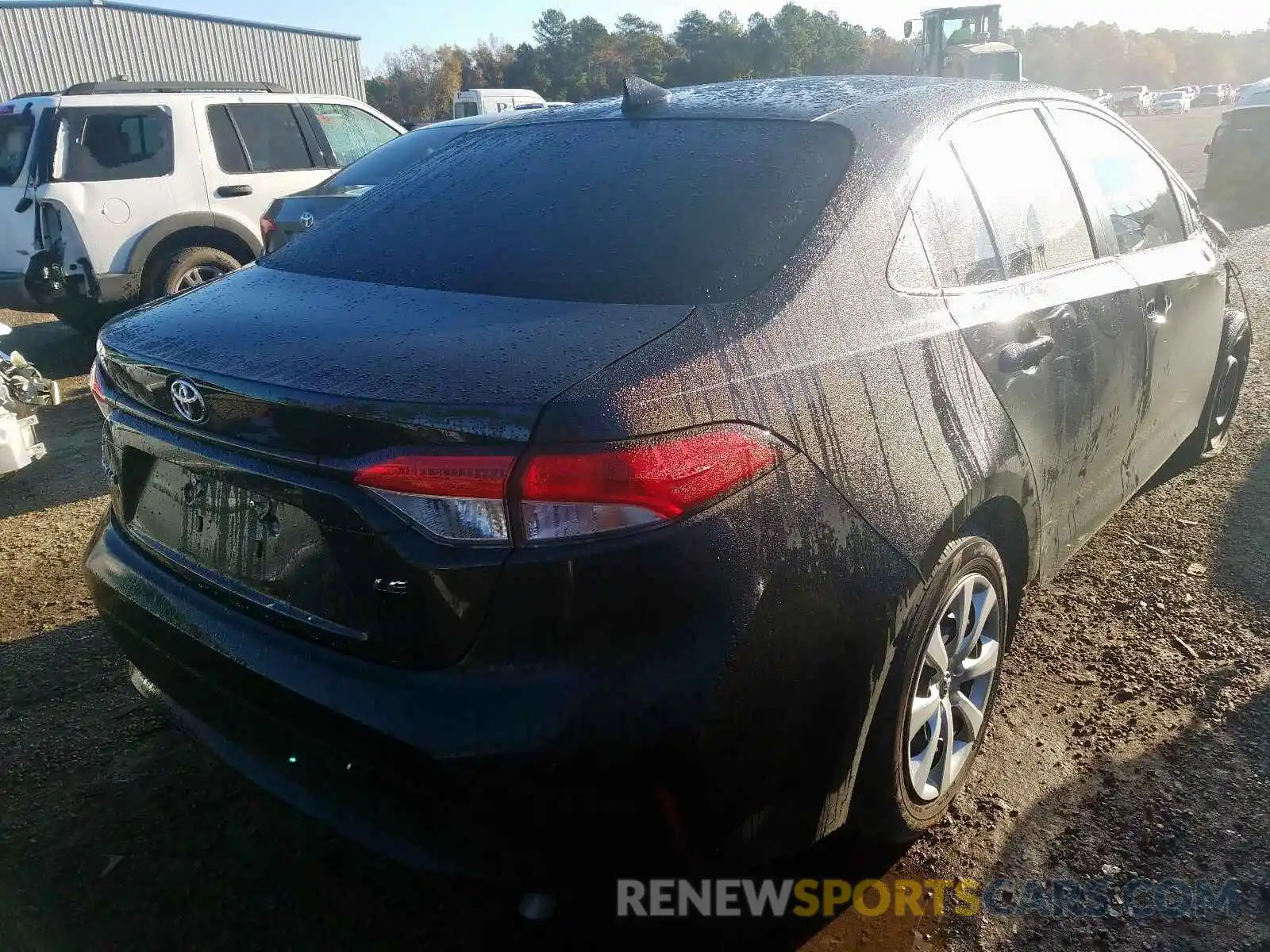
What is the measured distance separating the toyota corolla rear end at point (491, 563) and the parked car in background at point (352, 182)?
4.51 meters

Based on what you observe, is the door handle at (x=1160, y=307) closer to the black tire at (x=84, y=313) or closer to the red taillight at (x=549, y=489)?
the red taillight at (x=549, y=489)

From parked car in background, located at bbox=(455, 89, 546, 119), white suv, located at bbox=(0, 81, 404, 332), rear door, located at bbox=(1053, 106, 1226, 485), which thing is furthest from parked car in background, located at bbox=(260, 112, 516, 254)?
parked car in background, located at bbox=(455, 89, 546, 119)

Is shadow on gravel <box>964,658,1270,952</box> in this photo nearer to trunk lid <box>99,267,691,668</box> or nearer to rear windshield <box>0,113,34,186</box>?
trunk lid <box>99,267,691,668</box>

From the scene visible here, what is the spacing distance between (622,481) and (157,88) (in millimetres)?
7969

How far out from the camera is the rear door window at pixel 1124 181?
10.1 ft

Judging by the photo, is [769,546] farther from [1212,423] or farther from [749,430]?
[1212,423]

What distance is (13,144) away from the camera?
7406mm

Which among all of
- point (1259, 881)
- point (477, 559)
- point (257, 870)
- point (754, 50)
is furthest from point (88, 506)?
point (754, 50)

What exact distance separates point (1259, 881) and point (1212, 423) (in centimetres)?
269

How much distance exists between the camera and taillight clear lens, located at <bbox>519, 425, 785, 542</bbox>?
5.17 feet

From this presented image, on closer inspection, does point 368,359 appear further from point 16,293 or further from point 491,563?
point 16,293

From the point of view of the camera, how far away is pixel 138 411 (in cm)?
206

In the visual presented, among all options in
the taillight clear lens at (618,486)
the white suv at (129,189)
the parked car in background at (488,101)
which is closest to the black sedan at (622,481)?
the taillight clear lens at (618,486)

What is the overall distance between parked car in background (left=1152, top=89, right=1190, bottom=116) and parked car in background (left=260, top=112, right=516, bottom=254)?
59.7m
